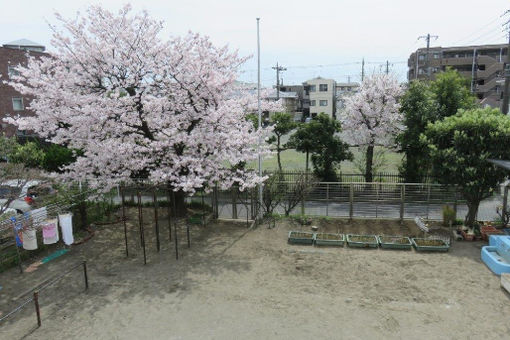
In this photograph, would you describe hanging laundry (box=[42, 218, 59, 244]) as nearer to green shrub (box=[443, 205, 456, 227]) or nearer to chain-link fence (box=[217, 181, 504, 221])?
chain-link fence (box=[217, 181, 504, 221])

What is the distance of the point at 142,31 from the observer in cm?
1278

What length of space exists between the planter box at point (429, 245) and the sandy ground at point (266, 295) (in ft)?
0.89

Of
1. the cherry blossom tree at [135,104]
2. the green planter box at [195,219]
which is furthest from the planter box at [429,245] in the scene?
the green planter box at [195,219]

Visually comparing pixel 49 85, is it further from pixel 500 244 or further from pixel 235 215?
pixel 500 244

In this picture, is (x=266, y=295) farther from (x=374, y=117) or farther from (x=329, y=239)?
(x=374, y=117)

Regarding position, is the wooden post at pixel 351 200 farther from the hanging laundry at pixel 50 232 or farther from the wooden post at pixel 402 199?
the hanging laundry at pixel 50 232

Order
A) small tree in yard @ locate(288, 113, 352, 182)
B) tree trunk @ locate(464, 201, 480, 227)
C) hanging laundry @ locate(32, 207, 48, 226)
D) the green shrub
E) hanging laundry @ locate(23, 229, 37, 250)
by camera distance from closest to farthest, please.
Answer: hanging laundry @ locate(23, 229, 37, 250) < hanging laundry @ locate(32, 207, 48, 226) < tree trunk @ locate(464, 201, 480, 227) < the green shrub < small tree in yard @ locate(288, 113, 352, 182)

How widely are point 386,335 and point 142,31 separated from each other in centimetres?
1227

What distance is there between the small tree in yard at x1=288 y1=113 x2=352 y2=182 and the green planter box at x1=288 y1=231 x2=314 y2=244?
29.0ft

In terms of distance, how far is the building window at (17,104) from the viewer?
104ft

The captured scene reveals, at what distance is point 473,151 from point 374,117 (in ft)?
33.9

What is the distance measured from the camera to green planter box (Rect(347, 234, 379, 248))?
1202cm

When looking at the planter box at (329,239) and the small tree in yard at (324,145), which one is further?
the small tree in yard at (324,145)

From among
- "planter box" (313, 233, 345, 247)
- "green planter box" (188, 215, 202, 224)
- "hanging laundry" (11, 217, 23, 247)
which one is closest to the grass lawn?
"green planter box" (188, 215, 202, 224)
